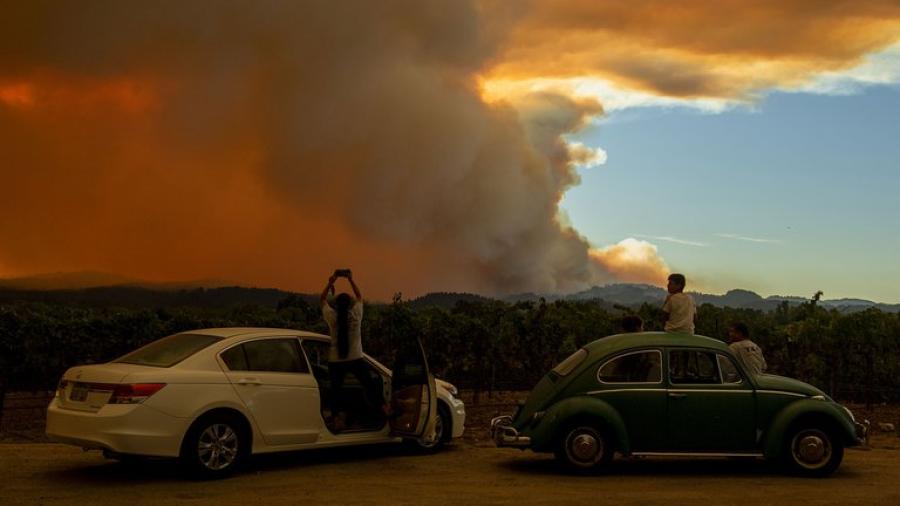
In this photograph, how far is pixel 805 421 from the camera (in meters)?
12.2

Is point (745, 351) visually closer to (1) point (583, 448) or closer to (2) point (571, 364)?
(2) point (571, 364)

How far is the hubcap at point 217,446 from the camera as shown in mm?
11375

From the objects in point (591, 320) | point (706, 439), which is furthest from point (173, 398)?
point (591, 320)

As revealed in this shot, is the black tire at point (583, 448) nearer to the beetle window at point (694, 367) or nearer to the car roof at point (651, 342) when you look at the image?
the car roof at point (651, 342)

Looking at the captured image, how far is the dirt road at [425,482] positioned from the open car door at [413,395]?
0.43 metres

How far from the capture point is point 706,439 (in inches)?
478

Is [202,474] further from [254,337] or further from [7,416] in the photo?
[7,416]

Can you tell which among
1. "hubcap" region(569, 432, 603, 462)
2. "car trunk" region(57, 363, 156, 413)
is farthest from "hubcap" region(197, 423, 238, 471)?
"hubcap" region(569, 432, 603, 462)

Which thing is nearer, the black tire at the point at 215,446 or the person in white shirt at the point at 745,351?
the black tire at the point at 215,446

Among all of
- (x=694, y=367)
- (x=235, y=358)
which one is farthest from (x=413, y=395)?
(x=694, y=367)

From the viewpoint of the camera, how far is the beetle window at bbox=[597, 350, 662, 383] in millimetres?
12195

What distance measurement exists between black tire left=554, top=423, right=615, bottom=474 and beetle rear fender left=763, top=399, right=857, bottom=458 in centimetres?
185

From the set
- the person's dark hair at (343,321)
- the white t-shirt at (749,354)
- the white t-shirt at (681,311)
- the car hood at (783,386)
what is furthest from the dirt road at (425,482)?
the white t-shirt at (681,311)

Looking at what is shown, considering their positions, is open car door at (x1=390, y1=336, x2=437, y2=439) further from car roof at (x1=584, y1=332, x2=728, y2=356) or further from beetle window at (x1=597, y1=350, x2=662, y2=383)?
beetle window at (x1=597, y1=350, x2=662, y2=383)
